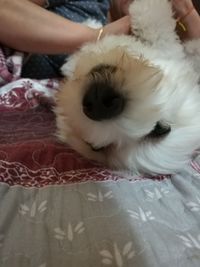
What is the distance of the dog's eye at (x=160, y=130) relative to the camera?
0.75m

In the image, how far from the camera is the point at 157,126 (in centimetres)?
75

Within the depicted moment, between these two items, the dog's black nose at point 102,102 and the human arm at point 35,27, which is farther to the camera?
the human arm at point 35,27

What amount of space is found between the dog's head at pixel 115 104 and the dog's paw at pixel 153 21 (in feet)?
0.78

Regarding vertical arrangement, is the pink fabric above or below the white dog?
below

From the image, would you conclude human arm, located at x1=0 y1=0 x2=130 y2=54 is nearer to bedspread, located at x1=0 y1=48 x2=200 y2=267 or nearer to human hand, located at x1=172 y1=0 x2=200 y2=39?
human hand, located at x1=172 y1=0 x2=200 y2=39

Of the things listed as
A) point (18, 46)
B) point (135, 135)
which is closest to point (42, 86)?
point (18, 46)

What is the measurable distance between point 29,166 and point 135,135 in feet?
0.73

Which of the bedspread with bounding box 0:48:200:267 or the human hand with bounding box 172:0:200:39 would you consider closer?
the bedspread with bounding box 0:48:200:267

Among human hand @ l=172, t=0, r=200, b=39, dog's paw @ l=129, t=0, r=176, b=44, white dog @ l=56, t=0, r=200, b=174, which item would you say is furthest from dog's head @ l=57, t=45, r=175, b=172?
human hand @ l=172, t=0, r=200, b=39

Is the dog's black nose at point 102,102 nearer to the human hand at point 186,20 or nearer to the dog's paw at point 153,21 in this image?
the dog's paw at point 153,21

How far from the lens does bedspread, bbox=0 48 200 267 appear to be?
549mm

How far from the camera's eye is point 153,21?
39.3 inches

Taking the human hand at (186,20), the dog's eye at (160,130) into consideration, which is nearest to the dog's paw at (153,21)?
the human hand at (186,20)

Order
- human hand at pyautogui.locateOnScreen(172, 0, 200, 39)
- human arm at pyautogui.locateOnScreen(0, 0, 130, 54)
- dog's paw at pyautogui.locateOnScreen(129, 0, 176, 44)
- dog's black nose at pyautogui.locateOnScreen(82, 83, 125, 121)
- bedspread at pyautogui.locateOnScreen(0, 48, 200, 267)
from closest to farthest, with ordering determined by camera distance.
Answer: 1. bedspread at pyautogui.locateOnScreen(0, 48, 200, 267)
2. dog's black nose at pyautogui.locateOnScreen(82, 83, 125, 121)
3. dog's paw at pyautogui.locateOnScreen(129, 0, 176, 44)
4. human hand at pyautogui.locateOnScreen(172, 0, 200, 39)
5. human arm at pyautogui.locateOnScreen(0, 0, 130, 54)
